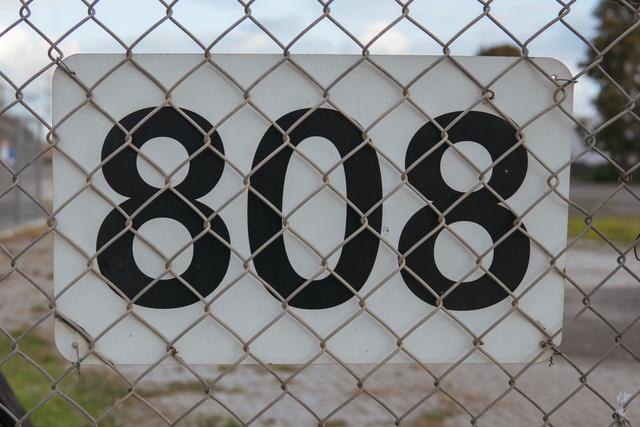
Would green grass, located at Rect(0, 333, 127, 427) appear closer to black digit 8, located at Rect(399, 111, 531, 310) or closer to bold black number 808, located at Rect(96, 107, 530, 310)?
bold black number 808, located at Rect(96, 107, 530, 310)

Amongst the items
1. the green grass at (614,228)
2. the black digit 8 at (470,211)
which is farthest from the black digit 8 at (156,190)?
the green grass at (614,228)

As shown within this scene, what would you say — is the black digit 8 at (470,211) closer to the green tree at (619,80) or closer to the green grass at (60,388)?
the green grass at (60,388)

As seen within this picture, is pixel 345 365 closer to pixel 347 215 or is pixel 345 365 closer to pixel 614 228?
pixel 347 215

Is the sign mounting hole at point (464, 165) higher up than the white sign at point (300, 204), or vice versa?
the sign mounting hole at point (464, 165)

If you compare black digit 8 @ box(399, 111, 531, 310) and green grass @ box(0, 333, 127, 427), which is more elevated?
black digit 8 @ box(399, 111, 531, 310)

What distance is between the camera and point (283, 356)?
156 cm

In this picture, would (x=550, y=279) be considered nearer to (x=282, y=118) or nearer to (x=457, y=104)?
(x=457, y=104)

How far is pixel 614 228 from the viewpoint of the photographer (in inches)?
567

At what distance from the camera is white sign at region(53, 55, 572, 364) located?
150 centimetres

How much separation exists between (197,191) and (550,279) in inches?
34.3

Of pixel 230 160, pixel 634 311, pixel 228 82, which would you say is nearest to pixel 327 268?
pixel 230 160

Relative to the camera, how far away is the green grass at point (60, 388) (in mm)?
4043

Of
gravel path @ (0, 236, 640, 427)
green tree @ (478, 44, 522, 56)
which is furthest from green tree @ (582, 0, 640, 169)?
gravel path @ (0, 236, 640, 427)

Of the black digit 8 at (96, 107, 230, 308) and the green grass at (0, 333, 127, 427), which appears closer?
the black digit 8 at (96, 107, 230, 308)
